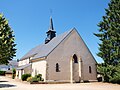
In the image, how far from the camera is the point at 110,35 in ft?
108

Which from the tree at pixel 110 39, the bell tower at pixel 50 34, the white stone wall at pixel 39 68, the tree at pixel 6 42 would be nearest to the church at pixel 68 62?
the white stone wall at pixel 39 68

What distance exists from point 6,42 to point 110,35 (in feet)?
58.8

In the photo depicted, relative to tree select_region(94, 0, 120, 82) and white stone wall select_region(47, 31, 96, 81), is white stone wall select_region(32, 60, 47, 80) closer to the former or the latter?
white stone wall select_region(47, 31, 96, 81)

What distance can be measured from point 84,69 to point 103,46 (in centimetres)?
646

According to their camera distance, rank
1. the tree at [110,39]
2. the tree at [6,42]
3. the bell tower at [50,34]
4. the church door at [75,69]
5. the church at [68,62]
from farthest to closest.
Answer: the bell tower at [50,34] → the church door at [75,69] → the church at [68,62] → the tree at [110,39] → the tree at [6,42]

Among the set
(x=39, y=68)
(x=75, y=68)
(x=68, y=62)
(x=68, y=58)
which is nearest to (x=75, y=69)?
(x=75, y=68)

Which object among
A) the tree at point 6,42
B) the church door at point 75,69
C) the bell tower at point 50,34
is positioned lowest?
the church door at point 75,69

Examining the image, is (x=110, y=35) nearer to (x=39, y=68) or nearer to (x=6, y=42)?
(x=39, y=68)

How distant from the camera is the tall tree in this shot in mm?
31469

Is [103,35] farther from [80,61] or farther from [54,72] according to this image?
[54,72]

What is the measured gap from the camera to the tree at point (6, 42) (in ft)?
77.0

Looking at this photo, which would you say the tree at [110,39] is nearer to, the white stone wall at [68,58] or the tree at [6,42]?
the white stone wall at [68,58]

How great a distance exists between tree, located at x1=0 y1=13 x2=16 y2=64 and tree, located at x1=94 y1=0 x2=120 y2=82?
1577cm

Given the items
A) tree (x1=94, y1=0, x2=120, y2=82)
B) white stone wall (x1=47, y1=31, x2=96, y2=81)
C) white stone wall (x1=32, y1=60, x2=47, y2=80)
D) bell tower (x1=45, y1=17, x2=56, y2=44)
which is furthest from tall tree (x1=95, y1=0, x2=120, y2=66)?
bell tower (x1=45, y1=17, x2=56, y2=44)
